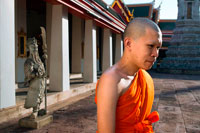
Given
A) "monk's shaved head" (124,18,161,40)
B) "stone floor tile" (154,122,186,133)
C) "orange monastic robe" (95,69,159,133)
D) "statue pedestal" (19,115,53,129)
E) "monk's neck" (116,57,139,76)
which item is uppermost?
"monk's shaved head" (124,18,161,40)

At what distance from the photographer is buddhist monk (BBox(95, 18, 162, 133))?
1.20 m

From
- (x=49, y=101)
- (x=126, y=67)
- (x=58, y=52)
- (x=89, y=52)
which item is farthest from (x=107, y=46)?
(x=126, y=67)

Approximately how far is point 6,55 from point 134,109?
384 cm


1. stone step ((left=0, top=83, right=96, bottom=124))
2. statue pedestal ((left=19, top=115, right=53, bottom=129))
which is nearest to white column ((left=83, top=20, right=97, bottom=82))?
stone step ((left=0, top=83, right=96, bottom=124))

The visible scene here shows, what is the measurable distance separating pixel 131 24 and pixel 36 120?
3.24 m

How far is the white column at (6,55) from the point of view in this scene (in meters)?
4.18

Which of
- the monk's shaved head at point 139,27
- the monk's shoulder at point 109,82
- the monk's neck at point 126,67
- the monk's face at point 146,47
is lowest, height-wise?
the monk's shoulder at point 109,82

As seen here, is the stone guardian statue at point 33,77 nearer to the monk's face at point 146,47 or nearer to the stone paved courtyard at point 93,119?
the stone paved courtyard at point 93,119

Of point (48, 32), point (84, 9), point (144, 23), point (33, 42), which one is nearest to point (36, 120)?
point (33, 42)

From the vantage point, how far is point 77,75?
11195mm

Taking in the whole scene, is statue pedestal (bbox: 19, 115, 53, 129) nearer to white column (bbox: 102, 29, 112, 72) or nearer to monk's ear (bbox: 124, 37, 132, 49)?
monk's ear (bbox: 124, 37, 132, 49)

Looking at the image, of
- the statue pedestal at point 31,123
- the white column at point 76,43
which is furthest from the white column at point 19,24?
the white column at point 76,43

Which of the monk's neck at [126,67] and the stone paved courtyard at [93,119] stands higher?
the monk's neck at [126,67]

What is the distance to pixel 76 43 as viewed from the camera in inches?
448
